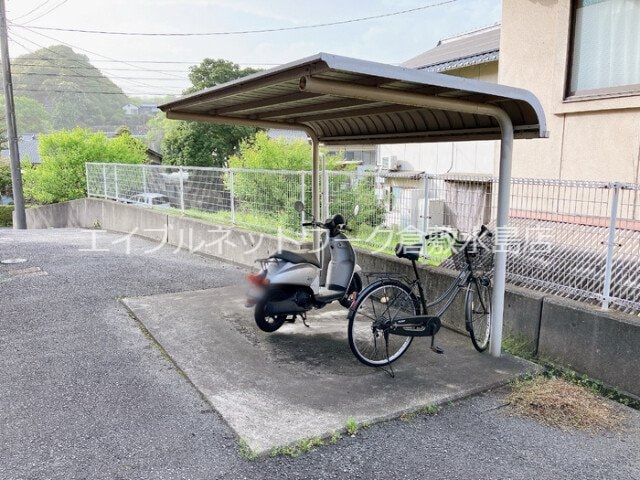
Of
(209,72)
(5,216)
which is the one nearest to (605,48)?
(209,72)

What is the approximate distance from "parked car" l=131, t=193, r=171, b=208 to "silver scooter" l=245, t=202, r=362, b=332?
6.15 m

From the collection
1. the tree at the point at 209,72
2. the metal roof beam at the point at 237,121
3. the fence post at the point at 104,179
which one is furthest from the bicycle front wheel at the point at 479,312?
the tree at the point at 209,72

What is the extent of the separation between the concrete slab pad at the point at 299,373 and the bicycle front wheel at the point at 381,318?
0.39 feet

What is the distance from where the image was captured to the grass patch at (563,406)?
10.3ft

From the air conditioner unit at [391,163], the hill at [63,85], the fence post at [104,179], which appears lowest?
the fence post at [104,179]

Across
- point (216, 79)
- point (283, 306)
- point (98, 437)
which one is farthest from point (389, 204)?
point (216, 79)

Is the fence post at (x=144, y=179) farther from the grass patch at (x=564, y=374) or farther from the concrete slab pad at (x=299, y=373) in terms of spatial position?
the grass patch at (x=564, y=374)

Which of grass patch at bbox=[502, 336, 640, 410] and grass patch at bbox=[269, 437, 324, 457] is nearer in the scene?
grass patch at bbox=[269, 437, 324, 457]

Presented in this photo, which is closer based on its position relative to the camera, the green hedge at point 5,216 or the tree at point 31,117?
the green hedge at point 5,216

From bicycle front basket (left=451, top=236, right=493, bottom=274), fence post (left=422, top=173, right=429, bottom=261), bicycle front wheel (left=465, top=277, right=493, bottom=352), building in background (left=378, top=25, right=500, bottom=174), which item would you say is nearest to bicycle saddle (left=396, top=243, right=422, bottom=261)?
bicycle front basket (left=451, top=236, right=493, bottom=274)

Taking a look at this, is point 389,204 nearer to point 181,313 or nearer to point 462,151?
point 181,313

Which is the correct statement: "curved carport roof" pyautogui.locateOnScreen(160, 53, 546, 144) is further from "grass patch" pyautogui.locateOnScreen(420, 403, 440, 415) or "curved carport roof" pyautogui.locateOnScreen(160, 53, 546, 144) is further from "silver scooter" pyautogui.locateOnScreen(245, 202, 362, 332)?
"grass patch" pyautogui.locateOnScreen(420, 403, 440, 415)

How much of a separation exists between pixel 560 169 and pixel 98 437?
5.71m

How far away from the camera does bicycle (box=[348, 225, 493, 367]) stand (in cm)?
379
